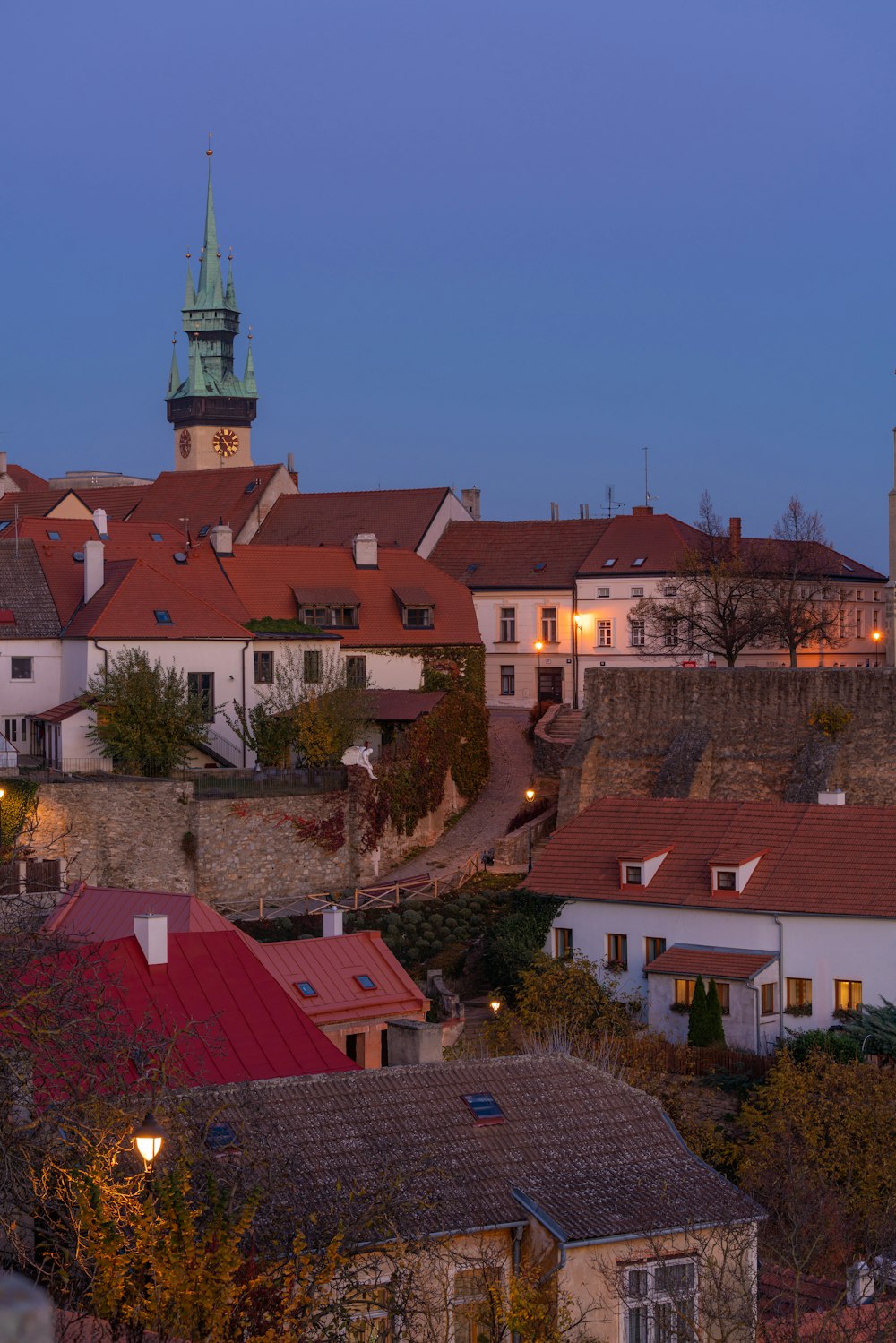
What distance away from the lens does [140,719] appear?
4022cm

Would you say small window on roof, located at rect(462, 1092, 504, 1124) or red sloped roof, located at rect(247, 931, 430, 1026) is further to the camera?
red sloped roof, located at rect(247, 931, 430, 1026)

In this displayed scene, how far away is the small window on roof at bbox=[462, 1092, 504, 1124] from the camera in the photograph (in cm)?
1580

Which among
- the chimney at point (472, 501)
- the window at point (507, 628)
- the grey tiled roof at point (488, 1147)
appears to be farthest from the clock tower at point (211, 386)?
the grey tiled roof at point (488, 1147)

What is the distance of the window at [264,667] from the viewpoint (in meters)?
44.7

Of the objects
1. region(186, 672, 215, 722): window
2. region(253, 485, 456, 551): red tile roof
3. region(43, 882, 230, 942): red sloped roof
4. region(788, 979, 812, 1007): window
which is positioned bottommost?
region(788, 979, 812, 1007): window

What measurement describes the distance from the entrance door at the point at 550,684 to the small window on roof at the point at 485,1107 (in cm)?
3966

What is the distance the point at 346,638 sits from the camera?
47.7 metres

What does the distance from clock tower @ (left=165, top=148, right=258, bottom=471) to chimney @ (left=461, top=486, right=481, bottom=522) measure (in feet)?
95.3

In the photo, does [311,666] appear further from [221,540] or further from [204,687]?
[221,540]

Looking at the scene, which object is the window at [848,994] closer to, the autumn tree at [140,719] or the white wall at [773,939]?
the white wall at [773,939]

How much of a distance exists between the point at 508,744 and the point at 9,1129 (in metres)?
37.9

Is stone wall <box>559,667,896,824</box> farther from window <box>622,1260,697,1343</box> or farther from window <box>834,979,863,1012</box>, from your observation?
window <box>622,1260,697,1343</box>

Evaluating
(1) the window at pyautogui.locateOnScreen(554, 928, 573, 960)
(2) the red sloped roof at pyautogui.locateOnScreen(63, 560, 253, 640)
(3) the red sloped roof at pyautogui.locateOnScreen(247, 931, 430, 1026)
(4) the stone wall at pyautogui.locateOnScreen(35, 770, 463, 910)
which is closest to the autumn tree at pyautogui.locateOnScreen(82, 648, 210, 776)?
(4) the stone wall at pyautogui.locateOnScreen(35, 770, 463, 910)

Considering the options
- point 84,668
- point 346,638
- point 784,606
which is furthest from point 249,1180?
point 784,606
